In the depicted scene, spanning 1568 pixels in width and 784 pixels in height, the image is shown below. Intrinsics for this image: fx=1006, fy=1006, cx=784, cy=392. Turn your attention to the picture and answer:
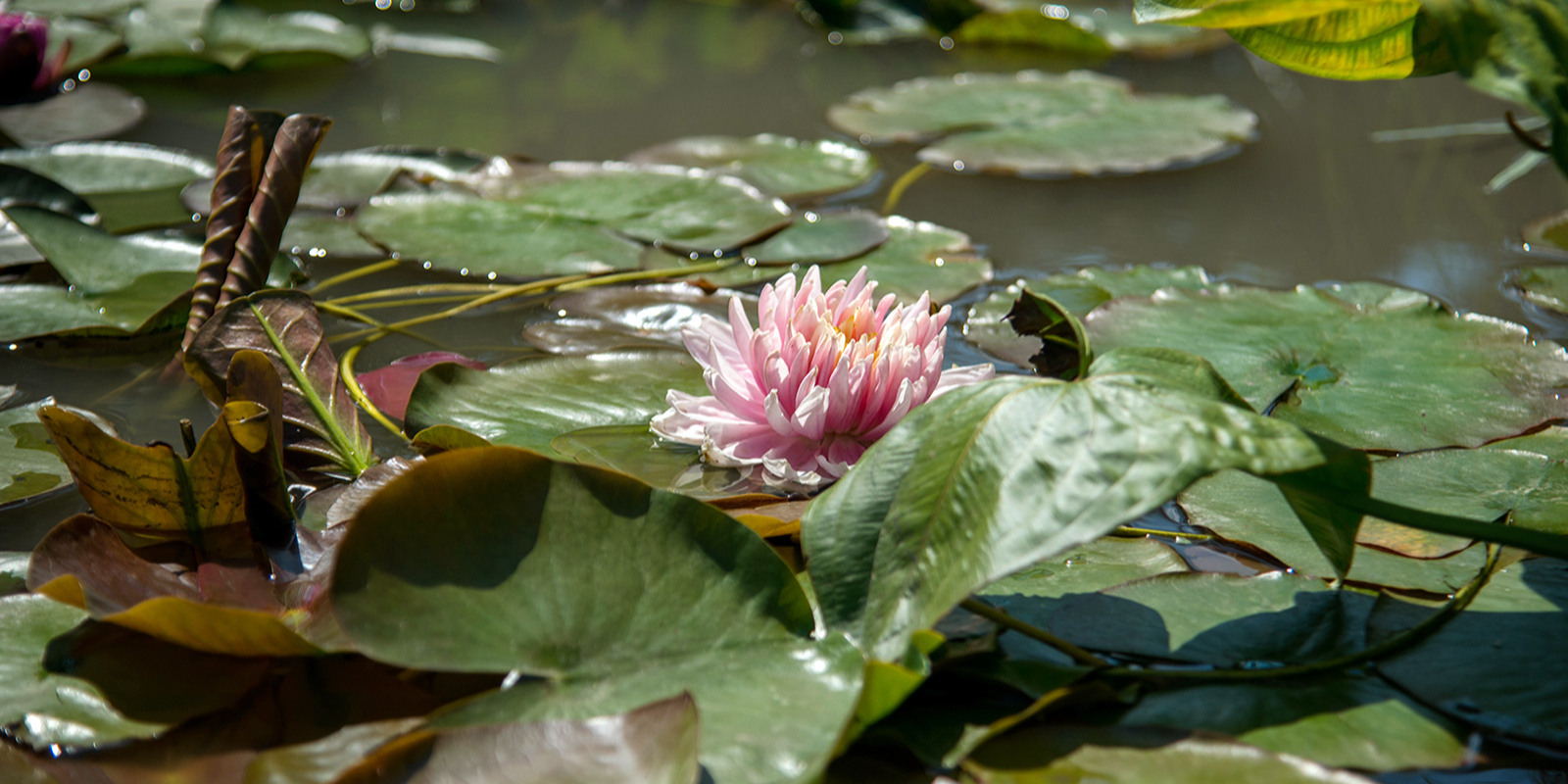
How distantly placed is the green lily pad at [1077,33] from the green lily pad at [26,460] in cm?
260

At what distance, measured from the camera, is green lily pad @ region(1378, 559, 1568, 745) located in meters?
0.70

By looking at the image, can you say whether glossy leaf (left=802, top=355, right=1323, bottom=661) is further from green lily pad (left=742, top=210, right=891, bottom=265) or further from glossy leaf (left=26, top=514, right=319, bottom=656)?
green lily pad (left=742, top=210, right=891, bottom=265)

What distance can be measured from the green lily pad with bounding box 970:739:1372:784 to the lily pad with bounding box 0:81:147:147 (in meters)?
2.17

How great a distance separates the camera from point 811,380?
92 cm

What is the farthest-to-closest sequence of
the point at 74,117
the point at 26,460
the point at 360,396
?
the point at 74,117 < the point at 360,396 < the point at 26,460

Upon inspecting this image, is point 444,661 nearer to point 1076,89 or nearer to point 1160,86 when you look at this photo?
point 1076,89

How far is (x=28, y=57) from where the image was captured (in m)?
2.02

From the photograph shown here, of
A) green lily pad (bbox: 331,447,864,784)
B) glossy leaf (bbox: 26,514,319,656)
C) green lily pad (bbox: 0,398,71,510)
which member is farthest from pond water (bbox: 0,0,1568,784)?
green lily pad (bbox: 331,447,864,784)

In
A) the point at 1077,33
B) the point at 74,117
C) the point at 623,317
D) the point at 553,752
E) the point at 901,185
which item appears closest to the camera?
the point at 553,752

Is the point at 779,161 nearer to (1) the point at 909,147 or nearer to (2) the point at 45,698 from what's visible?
(1) the point at 909,147

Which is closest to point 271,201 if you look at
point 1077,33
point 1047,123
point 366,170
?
point 366,170

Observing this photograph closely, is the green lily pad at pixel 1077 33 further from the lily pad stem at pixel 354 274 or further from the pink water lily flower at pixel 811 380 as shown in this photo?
the pink water lily flower at pixel 811 380

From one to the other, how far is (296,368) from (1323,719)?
Answer: 96 cm

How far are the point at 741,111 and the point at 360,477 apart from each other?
5.40 ft
